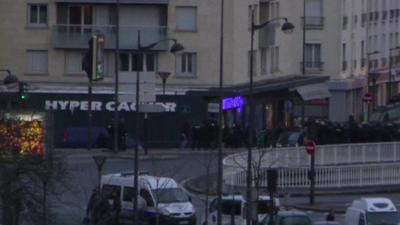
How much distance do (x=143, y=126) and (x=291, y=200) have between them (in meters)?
11.7

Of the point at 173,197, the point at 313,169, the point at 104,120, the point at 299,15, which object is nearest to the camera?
the point at 173,197

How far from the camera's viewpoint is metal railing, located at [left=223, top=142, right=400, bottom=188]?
60375mm

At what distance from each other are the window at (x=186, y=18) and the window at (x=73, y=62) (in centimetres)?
502

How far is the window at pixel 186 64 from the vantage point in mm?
80562

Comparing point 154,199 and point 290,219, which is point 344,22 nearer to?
point 154,199

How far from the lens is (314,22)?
9612cm

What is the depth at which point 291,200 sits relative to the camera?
195 feet

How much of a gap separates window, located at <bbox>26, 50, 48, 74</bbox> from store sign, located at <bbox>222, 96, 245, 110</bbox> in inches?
350

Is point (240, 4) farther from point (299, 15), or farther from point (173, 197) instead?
point (173, 197)

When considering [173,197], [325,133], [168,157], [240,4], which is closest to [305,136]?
[325,133]

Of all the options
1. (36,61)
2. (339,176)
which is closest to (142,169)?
(339,176)

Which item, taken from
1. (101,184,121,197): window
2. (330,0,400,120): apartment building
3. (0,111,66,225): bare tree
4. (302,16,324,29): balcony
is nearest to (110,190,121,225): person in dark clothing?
(101,184,121,197): window

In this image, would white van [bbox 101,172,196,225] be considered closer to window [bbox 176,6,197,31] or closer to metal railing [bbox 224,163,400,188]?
metal railing [bbox 224,163,400,188]

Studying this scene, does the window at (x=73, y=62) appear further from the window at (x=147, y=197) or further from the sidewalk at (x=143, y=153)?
the window at (x=147, y=197)
